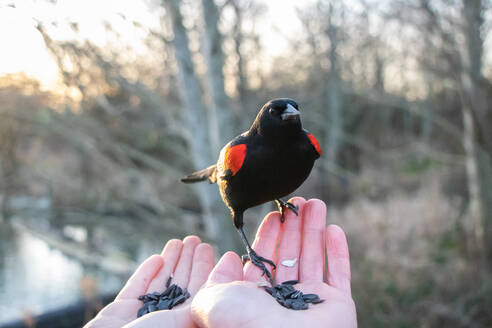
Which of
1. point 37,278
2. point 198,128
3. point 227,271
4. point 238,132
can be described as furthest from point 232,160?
point 37,278

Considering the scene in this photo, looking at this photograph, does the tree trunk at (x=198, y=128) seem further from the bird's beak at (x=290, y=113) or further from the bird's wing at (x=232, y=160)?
the bird's beak at (x=290, y=113)

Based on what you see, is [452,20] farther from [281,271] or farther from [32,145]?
[32,145]

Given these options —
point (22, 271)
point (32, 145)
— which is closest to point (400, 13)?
point (22, 271)

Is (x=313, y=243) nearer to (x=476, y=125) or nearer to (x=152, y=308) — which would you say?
(x=152, y=308)

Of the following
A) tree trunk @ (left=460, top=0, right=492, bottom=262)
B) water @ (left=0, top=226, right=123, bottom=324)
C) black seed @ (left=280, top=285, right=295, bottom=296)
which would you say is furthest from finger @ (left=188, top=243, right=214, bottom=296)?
water @ (left=0, top=226, right=123, bottom=324)

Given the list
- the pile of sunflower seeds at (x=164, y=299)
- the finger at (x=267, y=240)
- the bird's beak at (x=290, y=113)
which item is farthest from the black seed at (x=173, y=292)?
the bird's beak at (x=290, y=113)
